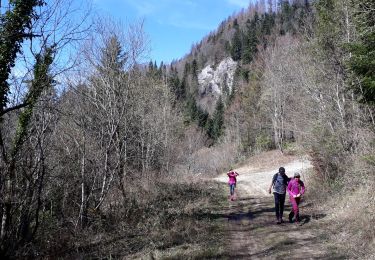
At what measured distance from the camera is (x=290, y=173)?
1202 inches

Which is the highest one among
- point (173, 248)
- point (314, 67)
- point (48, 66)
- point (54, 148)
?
point (314, 67)

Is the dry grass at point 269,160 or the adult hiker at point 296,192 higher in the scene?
the dry grass at point 269,160

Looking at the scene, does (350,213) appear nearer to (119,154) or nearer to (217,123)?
(119,154)

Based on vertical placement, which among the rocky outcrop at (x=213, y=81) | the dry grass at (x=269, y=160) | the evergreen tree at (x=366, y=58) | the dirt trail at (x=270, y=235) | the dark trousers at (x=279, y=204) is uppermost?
the rocky outcrop at (x=213, y=81)

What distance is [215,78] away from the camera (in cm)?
11812

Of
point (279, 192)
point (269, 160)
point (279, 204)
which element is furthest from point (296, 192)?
point (269, 160)

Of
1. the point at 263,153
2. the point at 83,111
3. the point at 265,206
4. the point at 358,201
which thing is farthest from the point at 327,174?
the point at 263,153

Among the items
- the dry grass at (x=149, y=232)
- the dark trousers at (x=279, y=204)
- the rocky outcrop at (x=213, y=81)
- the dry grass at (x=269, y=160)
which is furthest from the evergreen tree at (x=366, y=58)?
the rocky outcrop at (x=213, y=81)

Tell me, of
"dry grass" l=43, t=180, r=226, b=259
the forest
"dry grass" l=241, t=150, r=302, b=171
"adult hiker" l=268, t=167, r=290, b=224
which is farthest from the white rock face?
"adult hiker" l=268, t=167, r=290, b=224

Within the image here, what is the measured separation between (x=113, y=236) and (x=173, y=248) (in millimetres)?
2743

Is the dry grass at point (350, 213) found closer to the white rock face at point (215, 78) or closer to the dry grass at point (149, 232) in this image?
the dry grass at point (149, 232)

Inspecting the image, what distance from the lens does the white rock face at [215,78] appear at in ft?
366

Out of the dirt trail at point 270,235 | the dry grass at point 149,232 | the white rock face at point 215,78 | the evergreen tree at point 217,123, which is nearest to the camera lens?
the dirt trail at point 270,235

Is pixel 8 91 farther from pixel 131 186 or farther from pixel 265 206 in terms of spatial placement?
pixel 265 206
